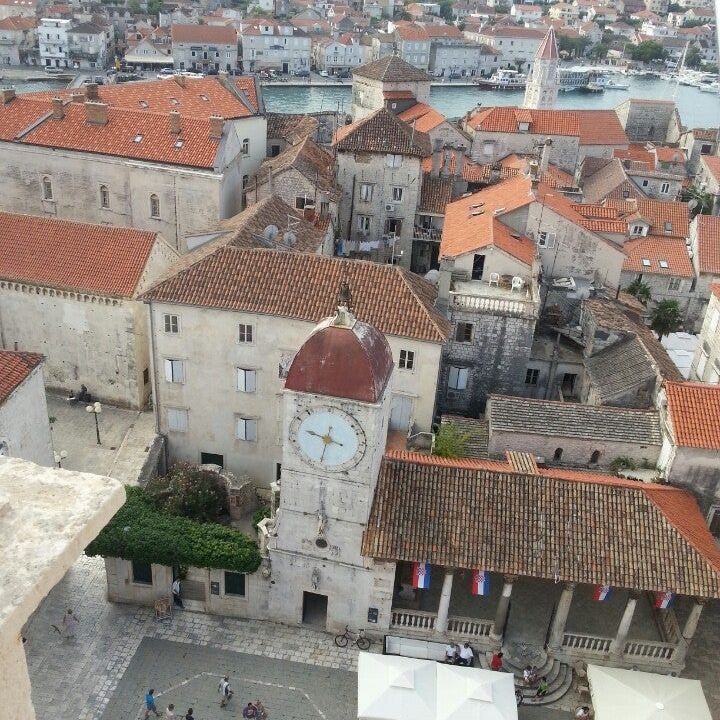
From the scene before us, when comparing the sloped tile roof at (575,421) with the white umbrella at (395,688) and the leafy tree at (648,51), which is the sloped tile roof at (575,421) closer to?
the white umbrella at (395,688)

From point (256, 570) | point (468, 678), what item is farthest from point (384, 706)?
point (256, 570)

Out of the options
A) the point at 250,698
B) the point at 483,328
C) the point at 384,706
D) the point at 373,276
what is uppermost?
the point at 373,276

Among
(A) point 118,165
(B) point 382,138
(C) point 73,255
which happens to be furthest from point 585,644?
(A) point 118,165

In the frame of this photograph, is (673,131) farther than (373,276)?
Yes

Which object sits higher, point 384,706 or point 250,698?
point 384,706

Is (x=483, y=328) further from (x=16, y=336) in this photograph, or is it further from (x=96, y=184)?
(x=96, y=184)

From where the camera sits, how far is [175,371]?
32875 mm

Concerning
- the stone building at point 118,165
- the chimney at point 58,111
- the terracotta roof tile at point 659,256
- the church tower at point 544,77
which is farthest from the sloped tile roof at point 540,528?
the church tower at point 544,77

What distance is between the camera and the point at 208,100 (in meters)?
56.9

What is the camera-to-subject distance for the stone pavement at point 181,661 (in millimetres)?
24609

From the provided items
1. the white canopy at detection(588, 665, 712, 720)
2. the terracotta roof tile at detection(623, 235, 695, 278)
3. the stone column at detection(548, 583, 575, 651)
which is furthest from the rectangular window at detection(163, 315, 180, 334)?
the terracotta roof tile at detection(623, 235, 695, 278)

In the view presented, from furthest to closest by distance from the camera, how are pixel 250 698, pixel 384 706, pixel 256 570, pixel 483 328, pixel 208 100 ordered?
1. pixel 208 100
2. pixel 483 328
3. pixel 256 570
4. pixel 250 698
5. pixel 384 706

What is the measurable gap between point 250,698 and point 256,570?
4.06 metres

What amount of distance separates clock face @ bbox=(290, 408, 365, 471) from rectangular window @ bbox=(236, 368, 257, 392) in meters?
8.74
